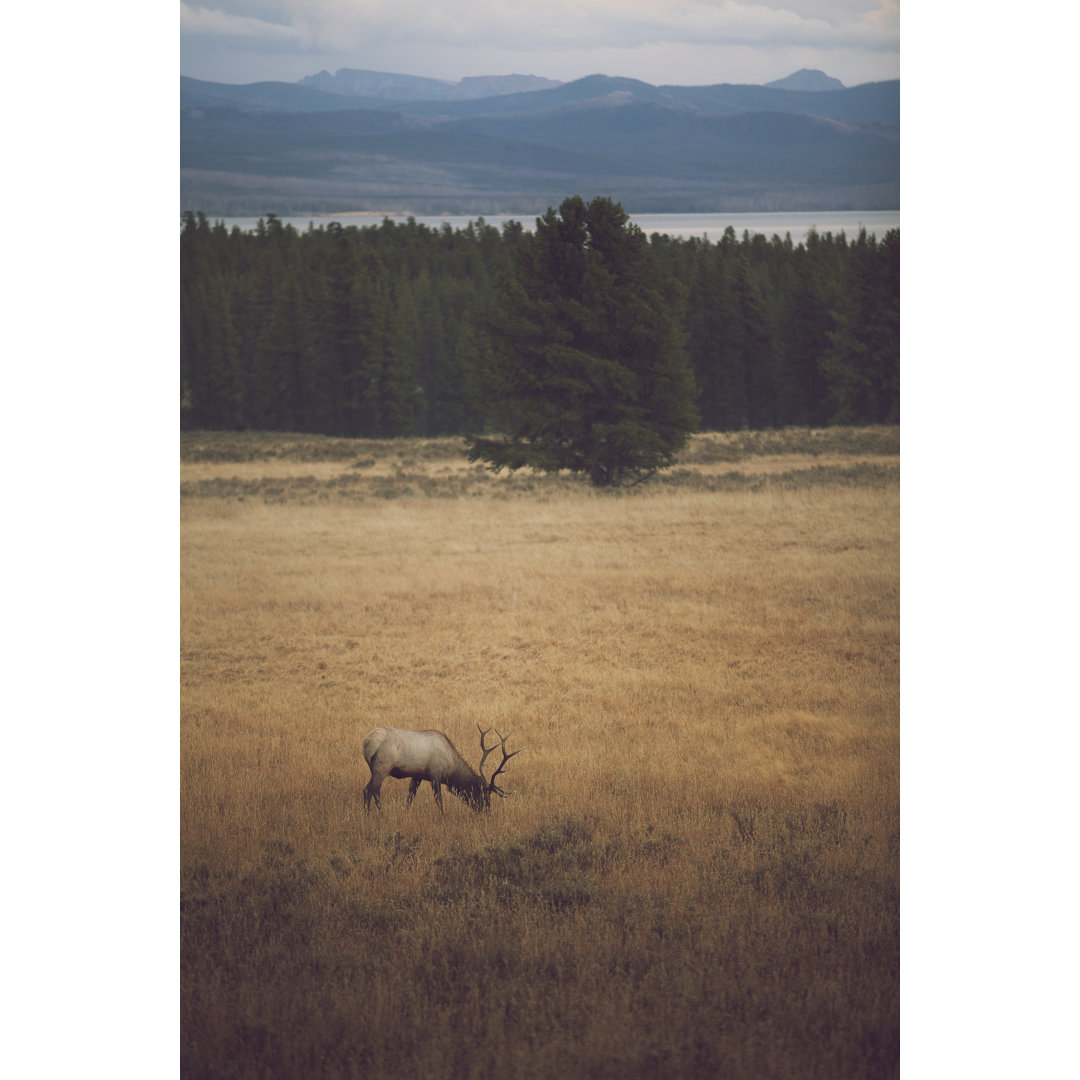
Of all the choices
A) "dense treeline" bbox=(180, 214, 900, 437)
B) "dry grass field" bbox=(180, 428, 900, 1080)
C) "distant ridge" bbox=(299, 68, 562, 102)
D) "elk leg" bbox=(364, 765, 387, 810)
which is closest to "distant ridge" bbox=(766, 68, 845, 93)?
"dense treeline" bbox=(180, 214, 900, 437)

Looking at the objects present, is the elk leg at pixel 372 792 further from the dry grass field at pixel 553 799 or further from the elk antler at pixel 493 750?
the elk antler at pixel 493 750

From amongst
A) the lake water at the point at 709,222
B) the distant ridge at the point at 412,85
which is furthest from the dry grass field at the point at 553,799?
the distant ridge at the point at 412,85

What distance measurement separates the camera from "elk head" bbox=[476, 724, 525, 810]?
5.01 meters

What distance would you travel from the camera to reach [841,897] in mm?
4301

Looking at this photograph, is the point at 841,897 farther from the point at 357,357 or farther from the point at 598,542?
the point at 357,357

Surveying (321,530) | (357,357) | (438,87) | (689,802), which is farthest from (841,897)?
(357,357)

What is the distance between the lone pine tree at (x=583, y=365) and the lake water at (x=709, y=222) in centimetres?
132

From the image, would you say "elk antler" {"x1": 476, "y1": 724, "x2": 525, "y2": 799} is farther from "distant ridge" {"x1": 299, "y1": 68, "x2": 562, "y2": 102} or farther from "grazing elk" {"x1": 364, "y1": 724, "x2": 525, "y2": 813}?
"distant ridge" {"x1": 299, "y1": 68, "x2": 562, "y2": 102}

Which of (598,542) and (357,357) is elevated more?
(357,357)

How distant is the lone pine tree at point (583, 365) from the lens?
9.77 meters

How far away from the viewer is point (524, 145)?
6.71 metres

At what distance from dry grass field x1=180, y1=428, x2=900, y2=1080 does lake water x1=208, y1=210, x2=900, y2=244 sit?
1.73 meters
